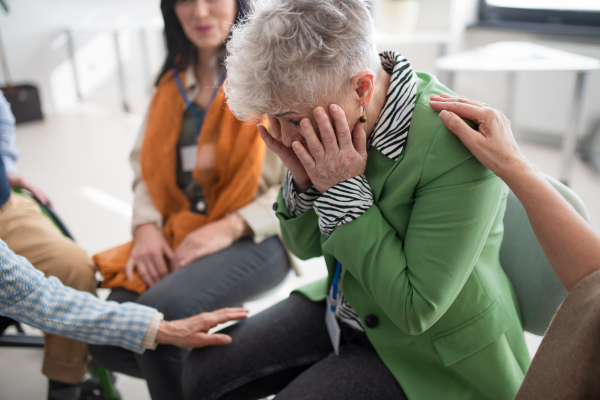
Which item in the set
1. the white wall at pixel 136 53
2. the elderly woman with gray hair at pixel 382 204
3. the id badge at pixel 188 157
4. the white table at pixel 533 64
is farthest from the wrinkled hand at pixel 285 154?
the white wall at pixel 136 53

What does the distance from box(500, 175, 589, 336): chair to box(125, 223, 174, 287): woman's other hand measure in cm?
94

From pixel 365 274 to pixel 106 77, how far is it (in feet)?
19.4

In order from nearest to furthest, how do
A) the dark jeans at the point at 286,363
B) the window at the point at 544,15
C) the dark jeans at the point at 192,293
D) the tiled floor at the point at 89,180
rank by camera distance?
the dark jeans at the point at 286,363 → the dark jeans at the point at 192,293 → the tiled floor at the point at 89,180 → the window at the point at 544,15

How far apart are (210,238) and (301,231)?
0.41m

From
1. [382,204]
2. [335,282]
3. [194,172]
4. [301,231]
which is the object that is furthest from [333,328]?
[194,172]

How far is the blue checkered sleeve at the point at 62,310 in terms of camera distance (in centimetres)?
102

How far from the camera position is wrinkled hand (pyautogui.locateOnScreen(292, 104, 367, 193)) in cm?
87

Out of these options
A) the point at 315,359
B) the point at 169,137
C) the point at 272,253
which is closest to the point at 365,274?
the point at 315,359

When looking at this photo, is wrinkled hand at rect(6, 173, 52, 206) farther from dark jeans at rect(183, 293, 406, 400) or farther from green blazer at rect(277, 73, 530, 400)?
green blazer at rect(277, 73, 530, 400)

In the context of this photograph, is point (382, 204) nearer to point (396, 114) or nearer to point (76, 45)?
point (396, 114)

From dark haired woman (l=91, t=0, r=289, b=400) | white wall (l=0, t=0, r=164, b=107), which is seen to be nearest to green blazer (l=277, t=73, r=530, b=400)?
dark haired woman (l=91, t=0, r=289, b=400)

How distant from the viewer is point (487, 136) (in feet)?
2.67

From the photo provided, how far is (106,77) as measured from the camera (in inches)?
238

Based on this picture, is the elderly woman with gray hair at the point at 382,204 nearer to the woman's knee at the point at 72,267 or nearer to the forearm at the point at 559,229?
the forearm at the point at 559,229
